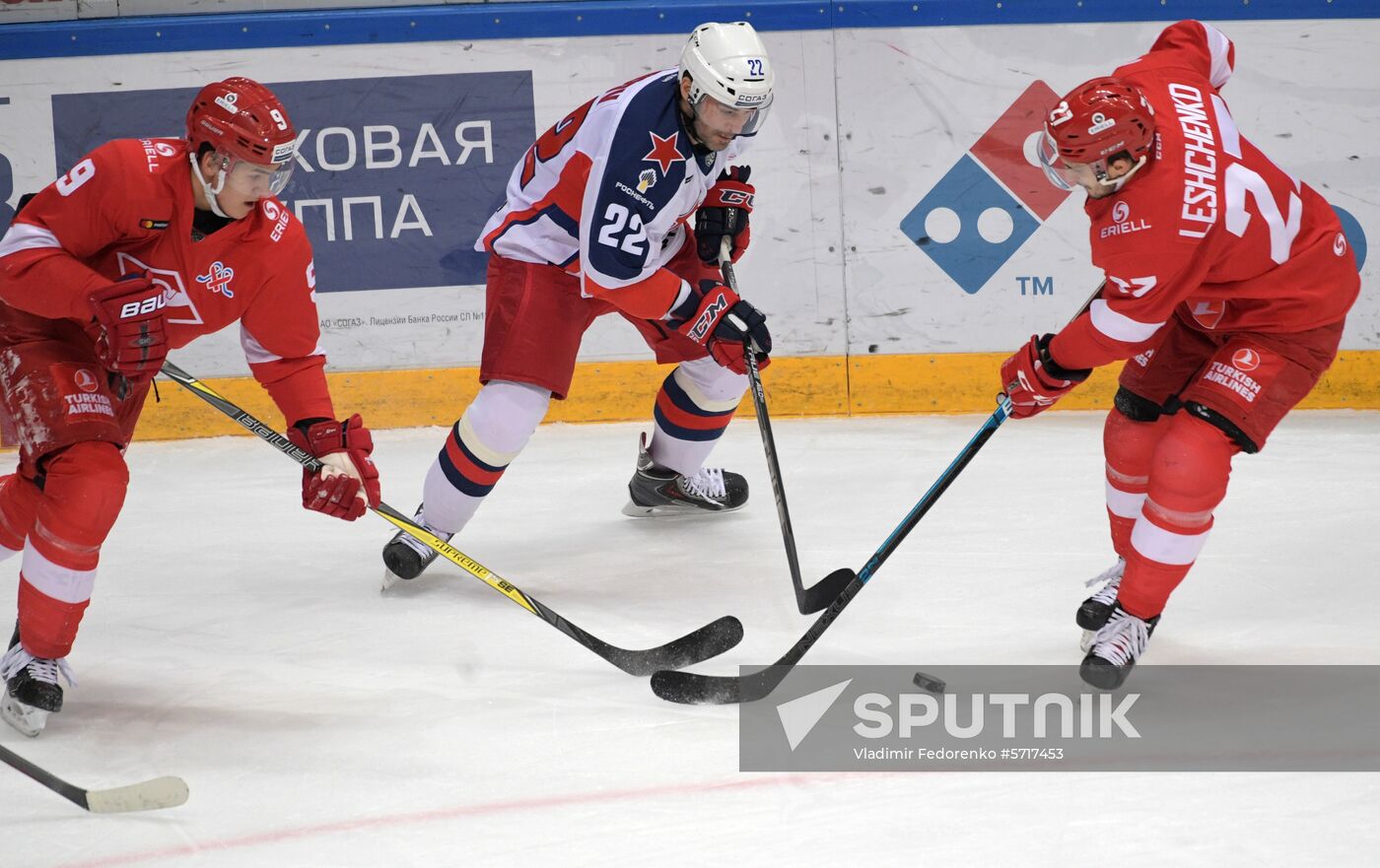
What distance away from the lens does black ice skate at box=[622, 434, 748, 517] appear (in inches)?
142

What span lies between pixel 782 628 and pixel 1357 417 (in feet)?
7.92

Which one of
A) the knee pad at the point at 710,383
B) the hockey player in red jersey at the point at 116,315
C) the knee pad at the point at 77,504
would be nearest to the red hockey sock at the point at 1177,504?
the knee pad at the point at 710,383

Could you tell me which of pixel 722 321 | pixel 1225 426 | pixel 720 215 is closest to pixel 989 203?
pixel 720 215

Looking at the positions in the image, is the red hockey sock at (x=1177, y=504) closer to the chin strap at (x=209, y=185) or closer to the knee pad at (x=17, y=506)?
the chin strap at (x=209, y=185)

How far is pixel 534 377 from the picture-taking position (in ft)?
10.1

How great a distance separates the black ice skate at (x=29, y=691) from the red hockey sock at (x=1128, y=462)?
6.12ft

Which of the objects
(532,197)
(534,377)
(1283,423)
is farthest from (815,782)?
(1283,423)

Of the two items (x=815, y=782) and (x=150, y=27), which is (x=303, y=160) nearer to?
(x=150, y=27)

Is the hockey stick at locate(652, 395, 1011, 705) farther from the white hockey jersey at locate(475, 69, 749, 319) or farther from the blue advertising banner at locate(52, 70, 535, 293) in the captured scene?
the blue advertising banner at locate(52, 70, 535, 293)

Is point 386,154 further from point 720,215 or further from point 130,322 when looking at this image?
point 130,322

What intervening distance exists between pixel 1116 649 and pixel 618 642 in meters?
0.94

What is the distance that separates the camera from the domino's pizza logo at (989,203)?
14.4ft

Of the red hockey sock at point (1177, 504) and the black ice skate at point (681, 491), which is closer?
the red hockey sock at point (1177, 504)

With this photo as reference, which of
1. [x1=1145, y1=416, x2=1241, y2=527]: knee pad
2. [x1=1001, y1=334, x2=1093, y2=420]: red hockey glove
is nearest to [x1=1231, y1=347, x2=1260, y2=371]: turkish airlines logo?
[x1=1145, y1=416, x2=1241, y2=527]: knee pad
